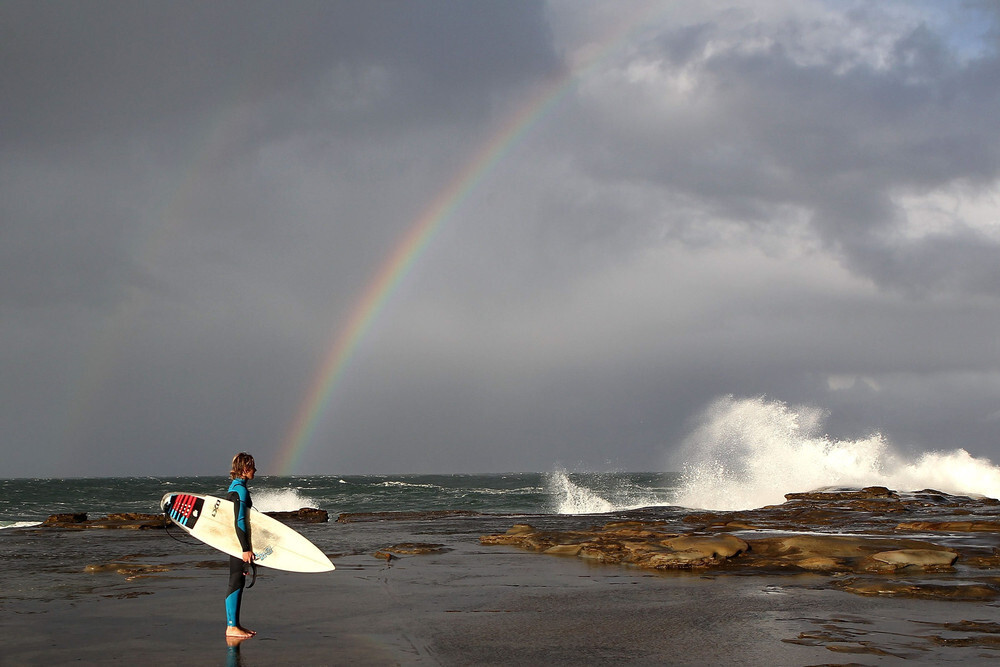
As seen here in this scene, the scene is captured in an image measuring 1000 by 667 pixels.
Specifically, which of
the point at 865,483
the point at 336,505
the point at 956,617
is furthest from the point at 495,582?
the point at 865,483

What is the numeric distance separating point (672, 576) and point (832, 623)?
5.89 meters

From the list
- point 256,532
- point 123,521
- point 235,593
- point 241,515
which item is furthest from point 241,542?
point 123,521

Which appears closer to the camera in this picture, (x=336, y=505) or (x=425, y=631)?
(x=425, y=631)

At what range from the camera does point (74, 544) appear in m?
25.4

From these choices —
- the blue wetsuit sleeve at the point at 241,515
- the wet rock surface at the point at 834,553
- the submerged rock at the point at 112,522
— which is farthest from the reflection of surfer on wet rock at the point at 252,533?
the submerged rock at the point at 112,522

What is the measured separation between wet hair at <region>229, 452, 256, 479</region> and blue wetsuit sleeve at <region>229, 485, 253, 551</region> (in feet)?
0.49

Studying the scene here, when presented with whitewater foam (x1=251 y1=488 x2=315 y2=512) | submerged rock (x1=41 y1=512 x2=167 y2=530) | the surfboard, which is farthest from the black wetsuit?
whitewater foam (x1=251 y1=488 x2=315 y2=512)

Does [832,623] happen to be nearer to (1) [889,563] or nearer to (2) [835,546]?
(1) [889,563]

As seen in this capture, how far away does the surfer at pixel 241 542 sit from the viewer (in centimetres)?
991

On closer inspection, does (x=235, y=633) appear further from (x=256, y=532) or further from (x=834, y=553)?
(x=834, y=553)

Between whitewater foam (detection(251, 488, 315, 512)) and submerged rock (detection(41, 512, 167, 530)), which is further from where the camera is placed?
whitewater foam (detection(251, 488, 315, 512))

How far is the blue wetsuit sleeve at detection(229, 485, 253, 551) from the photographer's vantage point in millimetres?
9891

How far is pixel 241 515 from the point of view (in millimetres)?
9969

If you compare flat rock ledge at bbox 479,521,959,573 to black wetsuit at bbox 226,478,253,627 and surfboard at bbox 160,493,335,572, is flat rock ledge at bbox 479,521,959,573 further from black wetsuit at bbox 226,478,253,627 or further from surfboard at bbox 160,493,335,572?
black wetsuit at bbox 226,478,253,627
